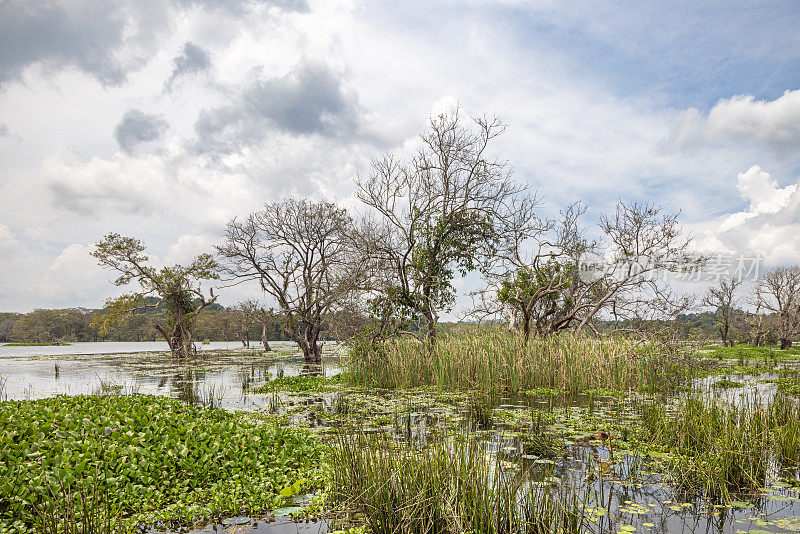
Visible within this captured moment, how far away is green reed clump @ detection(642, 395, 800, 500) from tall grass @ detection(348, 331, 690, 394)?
4.74 metres

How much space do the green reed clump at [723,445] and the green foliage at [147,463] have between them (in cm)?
456

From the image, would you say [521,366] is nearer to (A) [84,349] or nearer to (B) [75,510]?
(B) [75,510]

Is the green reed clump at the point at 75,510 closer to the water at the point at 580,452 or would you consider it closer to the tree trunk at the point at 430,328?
the water at the point at 580,452

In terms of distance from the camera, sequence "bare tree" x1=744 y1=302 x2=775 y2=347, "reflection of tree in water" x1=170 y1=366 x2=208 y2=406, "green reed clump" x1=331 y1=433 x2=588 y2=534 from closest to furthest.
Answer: "green reed clump" x1=331 y1=433 x2=588 y2=534 < "reflection of tree in water" x1=170 y1=366 x2=208 y2=406 < "bare tree" x1=744 y1=302 x2=775 y2=347

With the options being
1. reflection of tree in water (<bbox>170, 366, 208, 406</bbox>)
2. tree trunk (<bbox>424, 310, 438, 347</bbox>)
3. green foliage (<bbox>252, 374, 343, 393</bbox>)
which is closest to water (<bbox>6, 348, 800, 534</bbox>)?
reflection of tree in water (<bbox>170, 366, 208, 406</bbox>)

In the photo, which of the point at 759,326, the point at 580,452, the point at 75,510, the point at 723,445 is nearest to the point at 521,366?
the point at 580,452

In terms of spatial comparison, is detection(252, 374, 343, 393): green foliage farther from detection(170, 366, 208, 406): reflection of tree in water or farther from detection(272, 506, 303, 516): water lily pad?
detection(272, 506, 303, 516): water lily pad

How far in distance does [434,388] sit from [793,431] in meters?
7.89

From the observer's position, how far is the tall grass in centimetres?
1234

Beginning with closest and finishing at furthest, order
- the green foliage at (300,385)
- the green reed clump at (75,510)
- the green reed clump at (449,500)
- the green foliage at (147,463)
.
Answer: the green reed clump at (75,510) < the green reed clump at (449,500) < the green foliage at (147,463) < the green foliage at (300,385)

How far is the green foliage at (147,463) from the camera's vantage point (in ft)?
14.8

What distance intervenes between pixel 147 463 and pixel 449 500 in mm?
3616

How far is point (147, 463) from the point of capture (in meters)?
5.18

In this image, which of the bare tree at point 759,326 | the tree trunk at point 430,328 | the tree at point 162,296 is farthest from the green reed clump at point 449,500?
the bare tree at point 759,326
